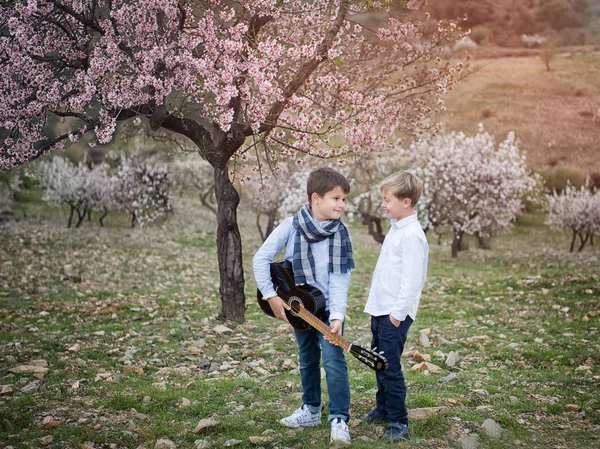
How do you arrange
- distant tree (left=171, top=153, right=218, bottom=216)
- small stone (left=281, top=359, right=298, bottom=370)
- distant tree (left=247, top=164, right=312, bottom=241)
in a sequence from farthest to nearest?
1. distant tree (left=171, top=153, right=218, bottom=216)
2. distant tree (left=247, top=164, right=312, bottom=241)
3. small stone (left=281, top=359, right=298, bottom=370)

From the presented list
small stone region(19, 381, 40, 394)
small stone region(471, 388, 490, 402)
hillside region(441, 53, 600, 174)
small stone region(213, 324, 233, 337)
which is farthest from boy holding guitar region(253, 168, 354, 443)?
hillside region(441, 53, 600, 174)

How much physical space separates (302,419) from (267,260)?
1718 mm

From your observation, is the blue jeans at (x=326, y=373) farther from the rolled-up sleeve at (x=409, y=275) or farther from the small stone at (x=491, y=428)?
the small stone at (x=491, y=428)

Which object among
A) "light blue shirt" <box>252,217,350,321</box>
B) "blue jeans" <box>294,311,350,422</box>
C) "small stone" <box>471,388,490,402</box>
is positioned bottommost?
"small stone" <box>471,388,490,402</box>

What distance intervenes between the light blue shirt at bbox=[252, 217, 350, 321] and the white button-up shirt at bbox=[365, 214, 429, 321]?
1.04ft

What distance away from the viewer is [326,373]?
5434mm

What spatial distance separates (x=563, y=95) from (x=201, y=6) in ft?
81.8

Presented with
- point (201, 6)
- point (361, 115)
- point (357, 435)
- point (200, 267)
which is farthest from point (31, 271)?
point (357, 435)

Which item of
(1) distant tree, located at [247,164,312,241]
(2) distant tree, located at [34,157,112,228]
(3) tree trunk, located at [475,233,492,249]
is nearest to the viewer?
(1) distant tree, located at [247,164,312,241]

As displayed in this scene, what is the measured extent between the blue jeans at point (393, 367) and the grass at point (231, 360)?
31cm

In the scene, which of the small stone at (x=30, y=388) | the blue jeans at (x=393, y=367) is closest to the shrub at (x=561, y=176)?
the blue jeans at (x=393, y=367)

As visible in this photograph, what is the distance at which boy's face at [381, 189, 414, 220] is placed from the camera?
18.3ft

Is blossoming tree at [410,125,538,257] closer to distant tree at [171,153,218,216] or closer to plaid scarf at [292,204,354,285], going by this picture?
distant tree at [171,153,218,216]

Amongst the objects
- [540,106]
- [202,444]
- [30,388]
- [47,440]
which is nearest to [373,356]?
[202,444]
